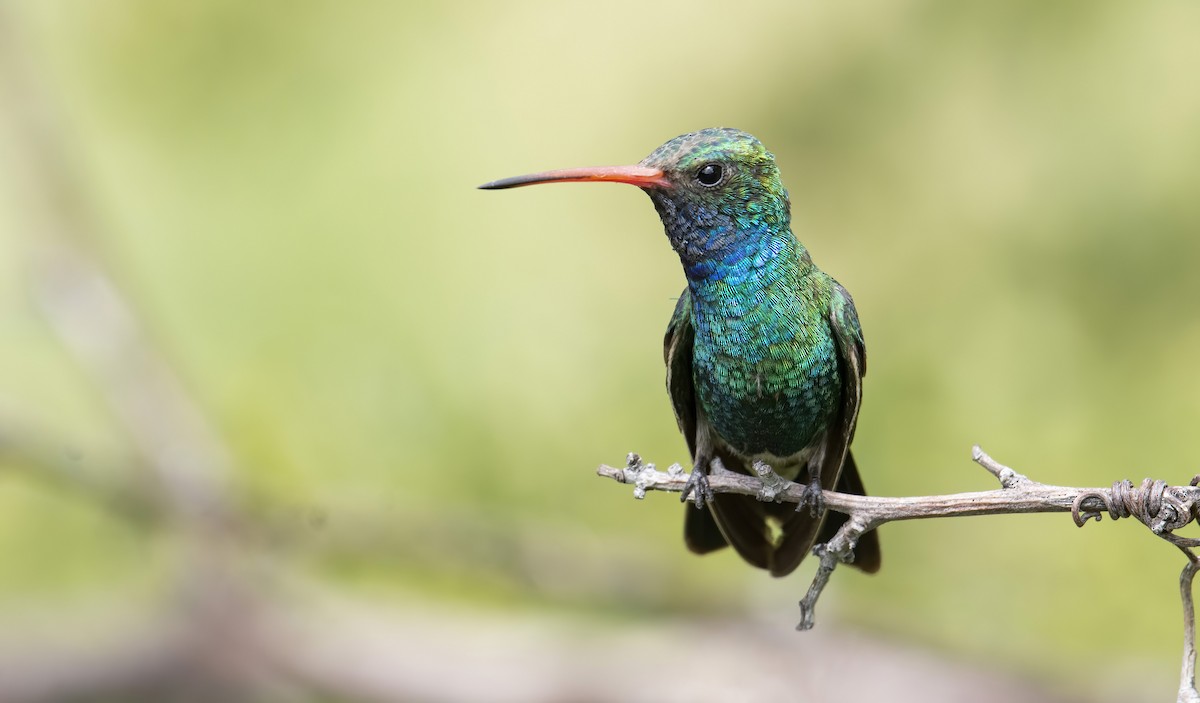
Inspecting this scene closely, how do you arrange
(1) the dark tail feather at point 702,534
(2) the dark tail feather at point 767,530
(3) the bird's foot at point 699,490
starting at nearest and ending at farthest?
(3) the bird's foot at point 699,490
(2) the dark tail feather at point 767,530
(1) the dark tail feather at point 702,534

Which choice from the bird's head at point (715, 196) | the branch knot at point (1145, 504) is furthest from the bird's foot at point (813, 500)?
the branch knot at point (1145, 504)

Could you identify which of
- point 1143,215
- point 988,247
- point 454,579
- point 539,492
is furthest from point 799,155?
point 454,579

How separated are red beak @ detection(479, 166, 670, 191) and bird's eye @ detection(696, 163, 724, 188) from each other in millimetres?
101

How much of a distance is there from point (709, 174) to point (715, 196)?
0.05m

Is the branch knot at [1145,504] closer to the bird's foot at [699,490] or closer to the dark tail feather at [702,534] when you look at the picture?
the bird's foot at [699,490]

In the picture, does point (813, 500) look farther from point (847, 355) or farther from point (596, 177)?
point (596, 177)

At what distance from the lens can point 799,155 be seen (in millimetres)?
7734

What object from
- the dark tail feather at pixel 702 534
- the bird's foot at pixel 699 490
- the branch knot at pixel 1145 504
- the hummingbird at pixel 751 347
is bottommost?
the branch knot at pixel 1145 504

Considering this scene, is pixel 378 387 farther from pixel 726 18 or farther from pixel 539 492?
pixel 726 18

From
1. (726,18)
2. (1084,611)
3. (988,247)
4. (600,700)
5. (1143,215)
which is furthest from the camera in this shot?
(726,18)

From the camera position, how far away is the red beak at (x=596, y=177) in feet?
7.65

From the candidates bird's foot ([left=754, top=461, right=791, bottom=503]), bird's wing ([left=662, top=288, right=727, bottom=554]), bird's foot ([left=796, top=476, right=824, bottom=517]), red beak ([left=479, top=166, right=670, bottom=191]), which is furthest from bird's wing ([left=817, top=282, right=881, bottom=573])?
red beak ([left=479, top=166, right=670, bottom=191])

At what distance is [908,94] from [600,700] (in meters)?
4.31

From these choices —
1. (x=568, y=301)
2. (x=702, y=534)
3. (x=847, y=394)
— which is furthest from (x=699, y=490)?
(x=568, y=301)
